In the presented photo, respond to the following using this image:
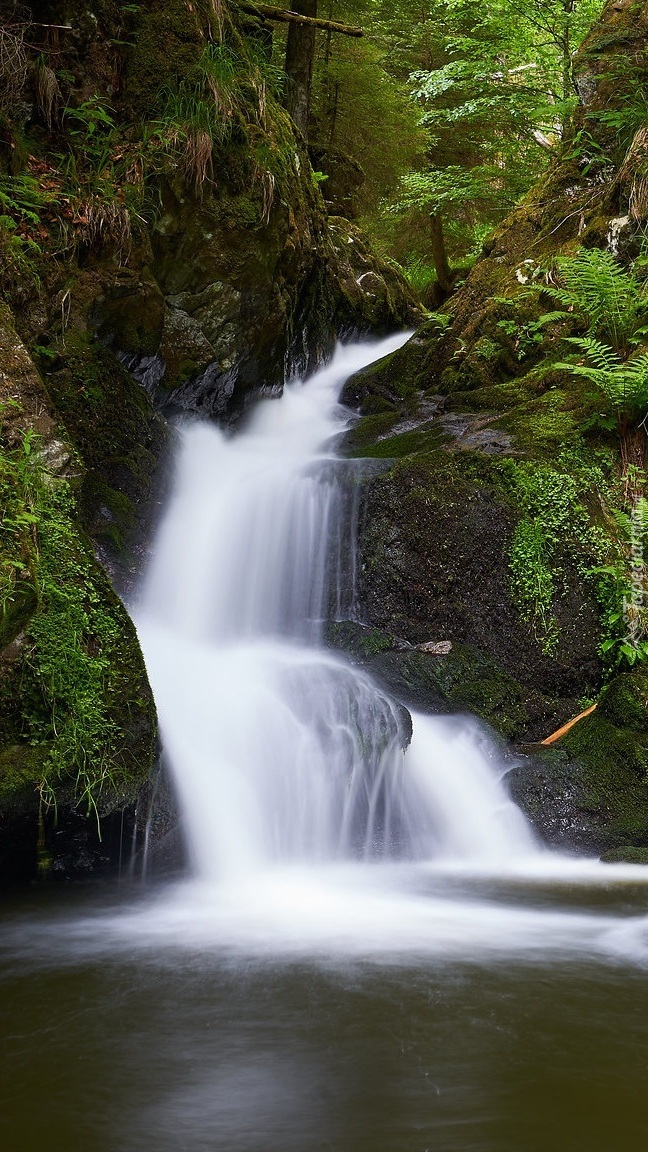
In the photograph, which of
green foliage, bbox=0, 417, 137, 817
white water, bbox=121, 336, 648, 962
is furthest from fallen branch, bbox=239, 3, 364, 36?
green foliage, bbox=0, 417, 137, 817

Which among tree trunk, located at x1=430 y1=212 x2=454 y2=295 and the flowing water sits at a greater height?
tree trunk, located at x1=430 y1=212 x2=454 y2=295

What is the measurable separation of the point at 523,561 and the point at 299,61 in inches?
298

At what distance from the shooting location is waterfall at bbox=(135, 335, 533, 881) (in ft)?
16.2

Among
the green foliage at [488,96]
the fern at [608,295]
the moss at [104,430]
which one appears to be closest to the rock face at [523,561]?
the fern at [608,295]

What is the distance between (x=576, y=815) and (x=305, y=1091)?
3440mm

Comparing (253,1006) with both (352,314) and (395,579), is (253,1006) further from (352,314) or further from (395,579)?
(352,314)

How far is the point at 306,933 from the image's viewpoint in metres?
3.74

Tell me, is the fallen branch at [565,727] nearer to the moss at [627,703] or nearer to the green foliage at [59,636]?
the moss at [627,703]

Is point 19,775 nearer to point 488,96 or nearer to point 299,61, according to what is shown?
point 299,61

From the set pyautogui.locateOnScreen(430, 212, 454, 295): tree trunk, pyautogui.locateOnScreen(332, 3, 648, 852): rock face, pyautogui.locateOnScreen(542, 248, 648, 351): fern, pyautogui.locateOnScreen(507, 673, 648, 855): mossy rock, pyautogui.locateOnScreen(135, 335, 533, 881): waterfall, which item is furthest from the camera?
pyautogui.locateOnScreen(430, 212, 454, 295): tree trunk

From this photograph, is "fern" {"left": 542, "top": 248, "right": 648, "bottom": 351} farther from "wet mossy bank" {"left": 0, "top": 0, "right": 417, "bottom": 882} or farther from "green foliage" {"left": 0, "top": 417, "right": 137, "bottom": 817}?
"green foliage" {"left": 0, "top": 417, "right": 137, "bottom": 817}

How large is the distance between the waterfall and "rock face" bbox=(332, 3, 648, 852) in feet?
0.97

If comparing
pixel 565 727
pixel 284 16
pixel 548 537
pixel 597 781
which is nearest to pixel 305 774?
pixel 597 781

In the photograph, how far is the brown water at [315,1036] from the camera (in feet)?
7.10
